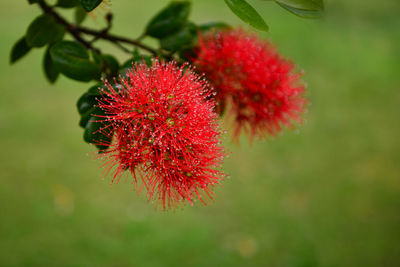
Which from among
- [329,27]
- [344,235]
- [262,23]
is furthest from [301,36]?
[262,23]

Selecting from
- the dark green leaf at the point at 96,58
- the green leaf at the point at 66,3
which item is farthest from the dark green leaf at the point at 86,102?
the green leaf at the point at 66,3

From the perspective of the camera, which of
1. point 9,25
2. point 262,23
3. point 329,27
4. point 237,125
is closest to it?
point 262,23

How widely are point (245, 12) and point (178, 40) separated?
0.39 metres

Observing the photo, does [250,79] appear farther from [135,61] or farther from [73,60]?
[73,60]

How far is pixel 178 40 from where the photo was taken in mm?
1087

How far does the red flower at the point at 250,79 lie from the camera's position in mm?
1036

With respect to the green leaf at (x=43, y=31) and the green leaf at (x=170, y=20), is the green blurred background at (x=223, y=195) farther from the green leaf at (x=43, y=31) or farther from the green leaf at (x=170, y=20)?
the green leaf at (x=43, y=31)

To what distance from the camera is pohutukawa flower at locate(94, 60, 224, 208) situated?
790 mm

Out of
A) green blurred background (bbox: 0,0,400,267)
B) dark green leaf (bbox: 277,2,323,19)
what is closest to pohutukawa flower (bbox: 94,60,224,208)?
dark green leaf (bbox: 277,2,323,19)

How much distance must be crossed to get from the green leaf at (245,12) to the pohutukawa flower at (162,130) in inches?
6.6

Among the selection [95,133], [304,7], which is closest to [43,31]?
[95,133]

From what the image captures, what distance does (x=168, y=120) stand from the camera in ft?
2.64

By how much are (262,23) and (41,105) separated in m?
2.73

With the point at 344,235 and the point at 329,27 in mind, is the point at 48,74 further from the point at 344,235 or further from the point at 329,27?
the point at 329,27
